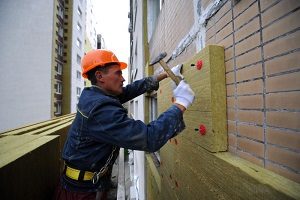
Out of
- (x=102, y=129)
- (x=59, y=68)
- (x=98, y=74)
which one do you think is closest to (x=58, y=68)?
(x=59, y=68)

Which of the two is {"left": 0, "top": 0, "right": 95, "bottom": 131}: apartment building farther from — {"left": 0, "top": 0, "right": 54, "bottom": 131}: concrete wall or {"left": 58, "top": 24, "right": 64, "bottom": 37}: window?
{"left": 58, "top": 24, "right": 64, "bottom": 37}: window

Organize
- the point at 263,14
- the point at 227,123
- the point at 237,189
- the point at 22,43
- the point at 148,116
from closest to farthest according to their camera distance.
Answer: the point at 263,14 → the point at 237,189 → the point at 227,123 → the point at 148,116 → the point at 22,43

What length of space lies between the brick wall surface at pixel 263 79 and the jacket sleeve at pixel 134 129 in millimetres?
419

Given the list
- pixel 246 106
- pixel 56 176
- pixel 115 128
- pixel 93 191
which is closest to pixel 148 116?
pixel 56 176

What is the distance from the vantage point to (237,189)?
1.26 meters

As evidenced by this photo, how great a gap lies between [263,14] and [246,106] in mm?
505

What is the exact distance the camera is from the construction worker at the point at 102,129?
5.43ft

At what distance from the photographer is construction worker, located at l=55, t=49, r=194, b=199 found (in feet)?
5.43

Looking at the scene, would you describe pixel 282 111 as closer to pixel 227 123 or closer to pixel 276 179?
pixel 276 179

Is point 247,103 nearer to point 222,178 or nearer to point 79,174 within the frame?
point 222,178

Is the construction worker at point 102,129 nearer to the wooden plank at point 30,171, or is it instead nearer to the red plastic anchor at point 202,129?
the red plastic anchor at point 202,129

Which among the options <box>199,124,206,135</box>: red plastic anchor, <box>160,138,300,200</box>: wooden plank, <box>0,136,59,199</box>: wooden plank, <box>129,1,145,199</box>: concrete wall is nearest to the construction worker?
<box>199,124,206,135</box>: red plastic anchor

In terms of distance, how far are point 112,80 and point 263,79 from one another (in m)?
1.41

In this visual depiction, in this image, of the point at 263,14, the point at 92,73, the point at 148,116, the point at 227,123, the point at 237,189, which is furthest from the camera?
the point at 148,116
